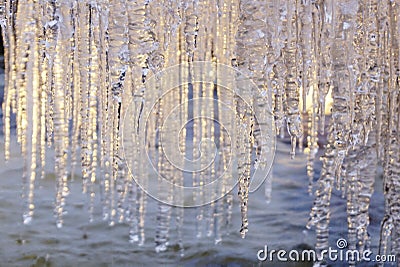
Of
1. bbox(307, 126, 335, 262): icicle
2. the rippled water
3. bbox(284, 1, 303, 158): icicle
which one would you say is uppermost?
bbox(284, 1, 303, 158): icicle

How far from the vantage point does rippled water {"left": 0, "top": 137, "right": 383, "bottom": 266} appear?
2.67 meters

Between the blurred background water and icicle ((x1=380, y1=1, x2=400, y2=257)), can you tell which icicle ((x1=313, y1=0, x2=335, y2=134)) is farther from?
the blurred background water

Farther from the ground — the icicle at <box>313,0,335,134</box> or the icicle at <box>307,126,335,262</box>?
the icicle at <box>313,0,335,134</box>

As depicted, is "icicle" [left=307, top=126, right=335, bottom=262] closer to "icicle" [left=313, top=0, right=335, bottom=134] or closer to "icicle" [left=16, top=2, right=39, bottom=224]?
"icicle" [left=313, top=0, right=335, bottom=134]

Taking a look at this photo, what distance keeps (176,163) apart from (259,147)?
542mm

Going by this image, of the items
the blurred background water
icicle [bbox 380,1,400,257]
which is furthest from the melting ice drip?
the blurred background water

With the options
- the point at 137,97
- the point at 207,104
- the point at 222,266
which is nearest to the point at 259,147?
the point at 137,97

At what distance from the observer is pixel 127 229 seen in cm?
276

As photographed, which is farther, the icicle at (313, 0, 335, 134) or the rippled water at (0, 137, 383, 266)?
the rippled water at (0, 137, 383, 266)

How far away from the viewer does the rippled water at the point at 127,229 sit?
8.76 feet

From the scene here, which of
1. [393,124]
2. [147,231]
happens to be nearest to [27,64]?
[393,124]

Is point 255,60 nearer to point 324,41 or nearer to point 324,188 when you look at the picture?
point 324,41

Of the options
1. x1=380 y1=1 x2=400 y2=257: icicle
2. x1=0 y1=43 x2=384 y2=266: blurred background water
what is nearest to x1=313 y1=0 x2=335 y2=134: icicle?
x1=380 y1=1 x2=400 y2=257: icicle

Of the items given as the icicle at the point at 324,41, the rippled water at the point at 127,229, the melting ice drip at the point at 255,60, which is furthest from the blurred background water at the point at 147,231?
the icicle at the point at 324,41
